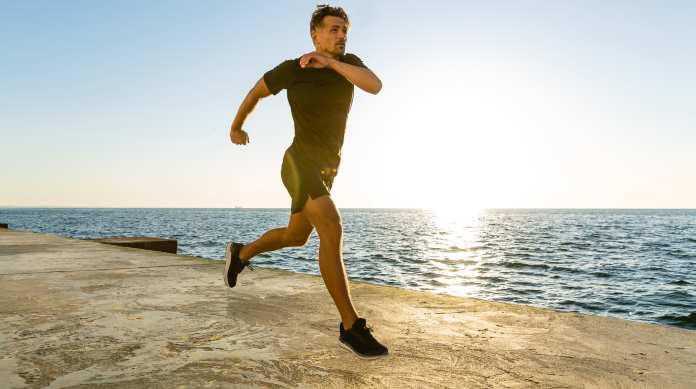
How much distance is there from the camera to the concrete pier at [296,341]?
7.54 ft

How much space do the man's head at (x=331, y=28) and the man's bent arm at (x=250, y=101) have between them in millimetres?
444

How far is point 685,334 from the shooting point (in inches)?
123

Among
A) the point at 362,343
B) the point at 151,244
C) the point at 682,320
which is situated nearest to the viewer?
the point at 362,343

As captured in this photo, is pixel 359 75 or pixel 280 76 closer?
A: pixel 359 75

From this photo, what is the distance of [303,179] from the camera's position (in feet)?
9.89

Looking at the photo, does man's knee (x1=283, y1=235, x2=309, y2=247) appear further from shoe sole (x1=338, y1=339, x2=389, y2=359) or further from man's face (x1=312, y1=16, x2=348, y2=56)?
man's face (x1=312, y1=16, x2=348, y2=56)

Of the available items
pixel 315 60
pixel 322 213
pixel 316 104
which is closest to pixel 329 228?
pixel 322 213

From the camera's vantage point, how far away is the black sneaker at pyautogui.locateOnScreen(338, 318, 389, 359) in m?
2.58

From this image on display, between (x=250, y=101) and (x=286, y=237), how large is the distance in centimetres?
94

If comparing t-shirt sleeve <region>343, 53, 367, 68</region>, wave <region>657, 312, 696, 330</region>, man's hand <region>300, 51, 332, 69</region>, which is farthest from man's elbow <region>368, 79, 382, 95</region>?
wave <region>657, 312, 696, 330</region>

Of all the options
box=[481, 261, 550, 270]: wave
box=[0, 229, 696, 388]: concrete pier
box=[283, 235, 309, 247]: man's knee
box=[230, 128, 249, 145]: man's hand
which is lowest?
box=[481, 261, 550, 270]: wave

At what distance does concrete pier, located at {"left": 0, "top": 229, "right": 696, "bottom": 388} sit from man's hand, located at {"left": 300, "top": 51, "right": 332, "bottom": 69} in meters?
1.53

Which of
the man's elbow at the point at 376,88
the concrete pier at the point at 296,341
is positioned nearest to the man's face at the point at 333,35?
the man's elbow at the point at 376,88

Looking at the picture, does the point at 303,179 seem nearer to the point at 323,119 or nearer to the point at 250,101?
the point at 323,119
